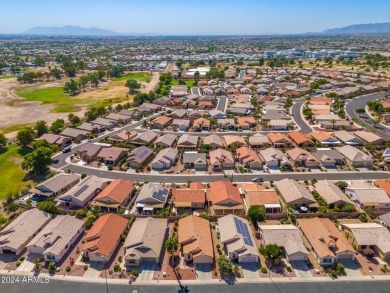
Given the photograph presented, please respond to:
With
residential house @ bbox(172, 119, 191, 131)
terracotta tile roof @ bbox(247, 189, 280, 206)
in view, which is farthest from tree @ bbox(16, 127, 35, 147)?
terracotta tile roof @ bbox(247, 189, 280, 206)

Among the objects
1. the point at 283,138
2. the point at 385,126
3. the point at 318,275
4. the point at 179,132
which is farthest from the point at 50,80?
the point at 318,275

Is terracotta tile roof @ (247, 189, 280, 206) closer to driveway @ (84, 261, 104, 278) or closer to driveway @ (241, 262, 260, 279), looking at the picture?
driveway @ (241, 262, 260, 279)

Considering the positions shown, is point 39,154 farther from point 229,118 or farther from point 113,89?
point 113,89

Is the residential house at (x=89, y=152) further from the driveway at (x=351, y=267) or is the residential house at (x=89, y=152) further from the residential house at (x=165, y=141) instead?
the driveway at (x=351, y=267)

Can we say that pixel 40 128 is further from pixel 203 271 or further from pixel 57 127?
pixel 203 271

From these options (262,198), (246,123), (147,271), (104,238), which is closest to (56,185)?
(104,238)

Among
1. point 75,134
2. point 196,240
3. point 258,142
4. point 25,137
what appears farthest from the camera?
point 75,134

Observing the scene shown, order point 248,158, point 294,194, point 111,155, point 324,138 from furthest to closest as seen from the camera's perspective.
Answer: point 324,138
point 111,155
point 248,158
point 294,194
